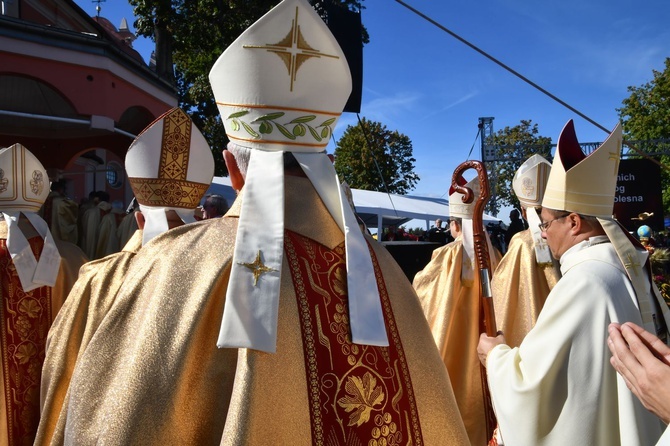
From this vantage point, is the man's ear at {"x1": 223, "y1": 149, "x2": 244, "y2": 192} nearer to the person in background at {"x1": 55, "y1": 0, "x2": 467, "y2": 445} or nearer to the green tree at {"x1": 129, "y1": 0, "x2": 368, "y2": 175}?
the person in background at {"x1": 55, "y1": 0, "x2": 467, "y2": 445}

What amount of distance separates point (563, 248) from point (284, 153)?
141 centimetres

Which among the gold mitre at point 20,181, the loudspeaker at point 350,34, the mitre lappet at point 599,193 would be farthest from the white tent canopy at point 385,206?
the mitre lappet at point 599,193

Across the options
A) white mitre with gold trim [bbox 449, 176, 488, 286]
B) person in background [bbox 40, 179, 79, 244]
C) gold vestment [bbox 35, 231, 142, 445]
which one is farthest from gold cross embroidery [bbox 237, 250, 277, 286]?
person in background [bbox 40, 179, 79, 244]

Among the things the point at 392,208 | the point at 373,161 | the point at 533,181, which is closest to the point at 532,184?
the point at 533,181

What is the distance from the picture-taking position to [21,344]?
429 cm

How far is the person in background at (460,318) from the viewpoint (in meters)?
5.34

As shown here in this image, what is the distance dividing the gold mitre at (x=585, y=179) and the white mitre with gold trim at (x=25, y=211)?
343 cm

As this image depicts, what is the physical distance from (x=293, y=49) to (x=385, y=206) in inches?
570

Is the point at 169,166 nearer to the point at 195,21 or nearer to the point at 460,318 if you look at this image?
the point at 460,318

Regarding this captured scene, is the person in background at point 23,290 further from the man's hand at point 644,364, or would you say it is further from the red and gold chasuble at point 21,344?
the man's hand at point 644,364

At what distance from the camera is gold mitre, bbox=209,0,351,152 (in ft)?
6.35

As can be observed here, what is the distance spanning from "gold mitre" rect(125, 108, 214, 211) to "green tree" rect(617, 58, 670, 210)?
88.4ft

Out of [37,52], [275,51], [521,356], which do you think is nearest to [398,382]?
[521,356]

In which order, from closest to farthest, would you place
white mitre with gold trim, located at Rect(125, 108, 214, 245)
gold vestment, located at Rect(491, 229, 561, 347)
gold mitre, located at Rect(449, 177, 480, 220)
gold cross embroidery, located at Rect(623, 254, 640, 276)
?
1. gold cross embroidery, located at Rect(623, 254, 640, 276)
2. white mitre with gold trim, located at Rect(125, 108, 214, 245)
3. gold vestment, located at Rect(491, 229, 561, 347)
4. gold mitre, located at Rect(449, 177, 480, 220)
